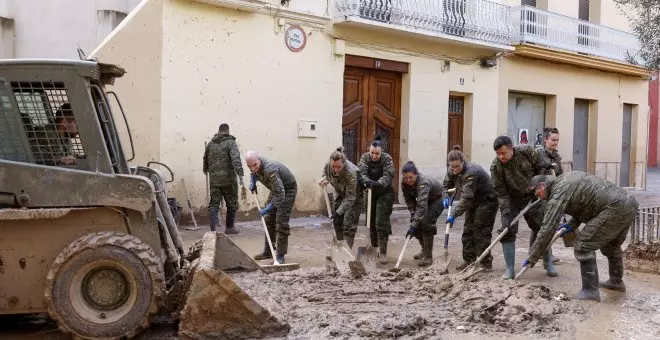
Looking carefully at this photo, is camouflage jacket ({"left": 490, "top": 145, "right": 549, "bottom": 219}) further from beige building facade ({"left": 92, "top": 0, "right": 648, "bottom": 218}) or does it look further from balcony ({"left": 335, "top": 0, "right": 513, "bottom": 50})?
balcony ({"left": 335, "top": 0, "right": 513, "bottom": 50})

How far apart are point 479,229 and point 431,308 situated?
2256 millimetres

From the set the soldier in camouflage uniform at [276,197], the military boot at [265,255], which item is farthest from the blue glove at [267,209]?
the military boot at [265,255]

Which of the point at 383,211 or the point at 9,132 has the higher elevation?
the point at 9,132

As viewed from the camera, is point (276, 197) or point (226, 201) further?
point (226, 201)

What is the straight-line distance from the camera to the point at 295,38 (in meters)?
12.8

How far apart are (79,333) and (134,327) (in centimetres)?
37

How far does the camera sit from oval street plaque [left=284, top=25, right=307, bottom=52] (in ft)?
41.7

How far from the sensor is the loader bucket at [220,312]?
16.0 feet

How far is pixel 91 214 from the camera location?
5.04 m

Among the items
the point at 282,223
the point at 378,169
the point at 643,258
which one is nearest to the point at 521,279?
the point at 643,258

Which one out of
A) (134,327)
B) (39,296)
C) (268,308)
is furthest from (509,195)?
(39,296)

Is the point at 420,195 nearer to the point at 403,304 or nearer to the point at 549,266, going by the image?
the point at 549,266

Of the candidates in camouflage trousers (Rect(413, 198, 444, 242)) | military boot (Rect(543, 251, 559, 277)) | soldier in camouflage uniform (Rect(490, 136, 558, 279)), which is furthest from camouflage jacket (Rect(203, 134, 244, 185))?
military boot (Rect(543, 251, 559, 277))

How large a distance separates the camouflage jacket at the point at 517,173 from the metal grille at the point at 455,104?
826 centimetres
